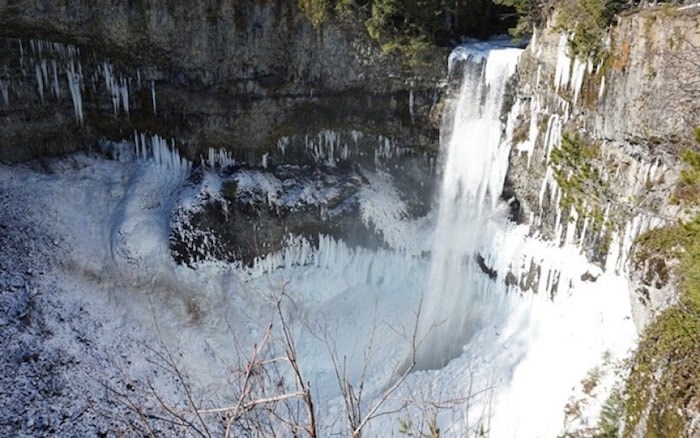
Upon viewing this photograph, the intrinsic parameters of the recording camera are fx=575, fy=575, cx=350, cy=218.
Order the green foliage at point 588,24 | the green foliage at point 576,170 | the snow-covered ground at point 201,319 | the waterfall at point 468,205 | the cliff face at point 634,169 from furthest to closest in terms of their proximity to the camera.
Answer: the waterfall at point 468,205
the snow-covered ground at point 201,319
the green foliage at point 576,170
the green foliage at point 588,24
the cliff face at point 634,169

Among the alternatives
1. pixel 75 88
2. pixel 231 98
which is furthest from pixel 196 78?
pixel 75 88

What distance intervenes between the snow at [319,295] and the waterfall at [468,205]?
46 mm

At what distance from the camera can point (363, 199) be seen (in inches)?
699

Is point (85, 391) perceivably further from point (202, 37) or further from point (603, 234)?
point (603, 234)

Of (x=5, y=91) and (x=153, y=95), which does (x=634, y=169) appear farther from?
(x=5, y=91)

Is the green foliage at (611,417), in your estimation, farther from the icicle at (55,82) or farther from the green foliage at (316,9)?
the icicle at (55,82)

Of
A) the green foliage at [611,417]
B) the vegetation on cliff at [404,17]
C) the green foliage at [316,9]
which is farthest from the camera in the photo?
the green foliage at [316,9]

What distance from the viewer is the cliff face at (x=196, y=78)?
16.4 meters

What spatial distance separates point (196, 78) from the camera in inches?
678

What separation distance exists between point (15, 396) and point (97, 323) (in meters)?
2.78

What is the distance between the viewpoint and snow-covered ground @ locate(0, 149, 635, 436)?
42.2 ft

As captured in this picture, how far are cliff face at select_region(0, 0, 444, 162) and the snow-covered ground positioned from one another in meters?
1.53

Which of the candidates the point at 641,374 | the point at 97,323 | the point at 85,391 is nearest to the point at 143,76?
the point at 97,323

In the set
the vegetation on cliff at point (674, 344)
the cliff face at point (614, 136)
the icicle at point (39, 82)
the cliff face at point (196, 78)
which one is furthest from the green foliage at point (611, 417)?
the icicle at point (39, 82)
